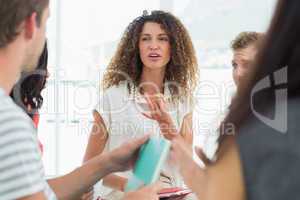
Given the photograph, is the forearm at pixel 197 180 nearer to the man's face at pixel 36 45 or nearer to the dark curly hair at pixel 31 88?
the man's face at pixel 36 45

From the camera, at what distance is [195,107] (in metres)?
2.32

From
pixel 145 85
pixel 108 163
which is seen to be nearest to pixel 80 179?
pixel 108 163

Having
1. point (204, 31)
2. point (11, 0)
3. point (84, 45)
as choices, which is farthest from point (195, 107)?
point (11, 0)

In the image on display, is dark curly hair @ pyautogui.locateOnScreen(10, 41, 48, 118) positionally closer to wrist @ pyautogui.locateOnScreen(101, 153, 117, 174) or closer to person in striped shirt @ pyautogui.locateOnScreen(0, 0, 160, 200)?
wrist @ pyautogui.locateOnScreen(101, 153, 117, 174)

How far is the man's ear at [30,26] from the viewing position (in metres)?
0.82

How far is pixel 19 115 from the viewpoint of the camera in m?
0.73

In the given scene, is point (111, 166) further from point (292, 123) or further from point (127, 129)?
point (127, 129)

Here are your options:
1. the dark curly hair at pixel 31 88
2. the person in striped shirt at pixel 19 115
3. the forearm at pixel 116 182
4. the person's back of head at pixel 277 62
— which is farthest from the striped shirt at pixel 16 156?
the forearm at pixel 116 182

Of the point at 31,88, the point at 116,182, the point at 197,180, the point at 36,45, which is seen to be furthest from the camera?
the point at 116,182

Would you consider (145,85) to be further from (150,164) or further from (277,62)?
(277,62)

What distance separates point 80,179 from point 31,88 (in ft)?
2.29

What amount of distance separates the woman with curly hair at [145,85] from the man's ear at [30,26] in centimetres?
113

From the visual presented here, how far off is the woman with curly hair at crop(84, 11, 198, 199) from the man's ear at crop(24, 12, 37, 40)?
3.72ft

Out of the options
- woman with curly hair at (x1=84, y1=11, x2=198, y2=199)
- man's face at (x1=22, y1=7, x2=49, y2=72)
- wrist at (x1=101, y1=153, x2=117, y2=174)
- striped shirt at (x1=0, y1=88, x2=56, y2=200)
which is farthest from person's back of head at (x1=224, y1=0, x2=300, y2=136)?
woman with curly hair at (x1=84, y1=11, x2=198, y2=199)
